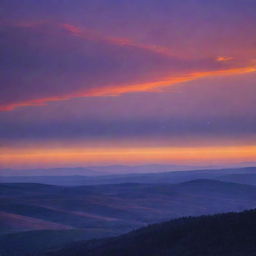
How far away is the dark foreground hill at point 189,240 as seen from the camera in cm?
1986

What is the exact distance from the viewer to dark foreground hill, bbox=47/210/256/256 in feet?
65.2

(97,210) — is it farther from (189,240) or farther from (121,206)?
(189,240)

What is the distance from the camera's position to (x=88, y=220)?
2099 inches

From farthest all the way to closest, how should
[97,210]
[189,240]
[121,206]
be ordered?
[121,206] → [97,210] → [189,240]

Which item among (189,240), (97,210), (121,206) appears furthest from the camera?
(121,206)

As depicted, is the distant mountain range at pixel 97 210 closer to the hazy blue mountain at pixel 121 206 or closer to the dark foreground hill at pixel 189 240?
the hazy blue mountain at pixel 121 206

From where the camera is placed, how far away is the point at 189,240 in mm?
21625

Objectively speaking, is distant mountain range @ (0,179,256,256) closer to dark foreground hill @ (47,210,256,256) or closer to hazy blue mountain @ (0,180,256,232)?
hazy blue mountain @ (0,180,256,232)

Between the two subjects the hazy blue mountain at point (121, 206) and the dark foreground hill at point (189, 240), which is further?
the hazy blue mountain at point (121, 206)

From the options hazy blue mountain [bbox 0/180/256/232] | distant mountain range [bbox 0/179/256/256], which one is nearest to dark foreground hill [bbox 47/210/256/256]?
distant mountain range [bbox 0/179/256/256]

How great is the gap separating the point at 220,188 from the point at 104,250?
2842 inches

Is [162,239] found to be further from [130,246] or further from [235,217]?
[235,217]

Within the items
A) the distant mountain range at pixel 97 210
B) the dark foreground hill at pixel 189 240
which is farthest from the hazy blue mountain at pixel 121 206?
the dark foreground hill at pixel 189 240

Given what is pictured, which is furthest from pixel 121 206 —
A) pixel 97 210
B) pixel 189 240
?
pixel 189 240
